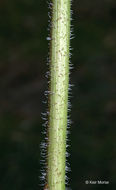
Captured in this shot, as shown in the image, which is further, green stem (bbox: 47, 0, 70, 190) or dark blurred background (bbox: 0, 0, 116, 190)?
dark blurred background (bbox: 0, 0, 116, 190)

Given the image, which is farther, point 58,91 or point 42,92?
point 42,92

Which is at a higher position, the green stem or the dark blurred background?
the dark blurred background

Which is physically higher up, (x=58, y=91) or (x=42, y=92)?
(x=42, y=92)

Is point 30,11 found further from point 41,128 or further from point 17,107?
point 41,128

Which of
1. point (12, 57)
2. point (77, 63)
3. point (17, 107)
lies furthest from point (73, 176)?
point (12, 57)

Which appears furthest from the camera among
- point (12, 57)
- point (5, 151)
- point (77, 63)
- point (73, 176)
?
point (12, 57)
